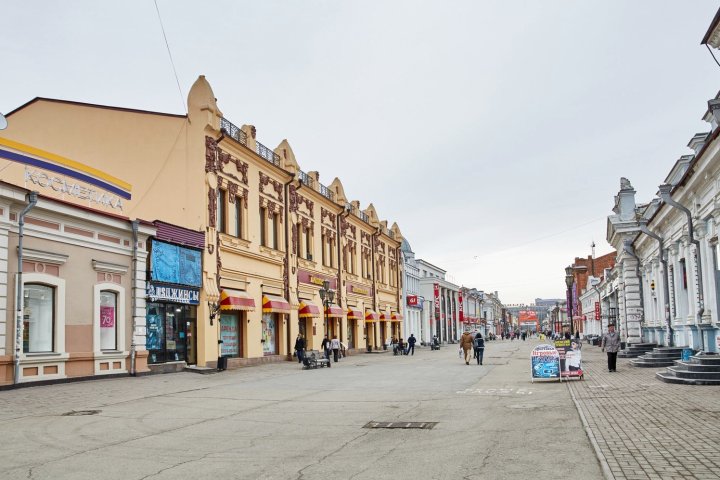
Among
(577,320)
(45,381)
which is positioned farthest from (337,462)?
(577,320)

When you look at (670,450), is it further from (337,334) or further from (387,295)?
(387,295)

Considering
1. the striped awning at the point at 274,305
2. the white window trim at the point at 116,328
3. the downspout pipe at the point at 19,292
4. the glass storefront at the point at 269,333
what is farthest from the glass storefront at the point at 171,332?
the glass storefront at the point at 269,333

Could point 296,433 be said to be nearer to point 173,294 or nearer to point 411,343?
point 173,294

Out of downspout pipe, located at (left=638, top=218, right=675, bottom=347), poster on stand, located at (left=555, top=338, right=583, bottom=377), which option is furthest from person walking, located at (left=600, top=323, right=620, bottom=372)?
poster on stand, located at (left=555, top=338, right=583, bottom=377)

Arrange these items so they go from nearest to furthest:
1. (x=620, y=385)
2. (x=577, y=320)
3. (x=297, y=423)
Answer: (x=297, y=423), (x=620, y=385), (x=577, y=320)

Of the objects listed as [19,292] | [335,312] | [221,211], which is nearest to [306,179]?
[335,312]

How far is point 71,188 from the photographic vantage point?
21.8m

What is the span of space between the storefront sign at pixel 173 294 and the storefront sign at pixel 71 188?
3.29 m

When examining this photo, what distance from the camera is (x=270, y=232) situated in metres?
36.8

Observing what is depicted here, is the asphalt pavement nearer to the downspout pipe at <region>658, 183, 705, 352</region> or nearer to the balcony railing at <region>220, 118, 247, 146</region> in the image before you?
the downspout pipe at <region>658, 183, 705, 352</region>

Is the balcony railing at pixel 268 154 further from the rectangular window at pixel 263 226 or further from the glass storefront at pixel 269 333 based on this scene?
the glass storefront at pixel 269 333

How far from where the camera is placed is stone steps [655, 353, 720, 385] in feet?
53.2

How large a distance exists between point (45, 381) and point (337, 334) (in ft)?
93.4

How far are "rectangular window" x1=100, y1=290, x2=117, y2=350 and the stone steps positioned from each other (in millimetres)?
17323
